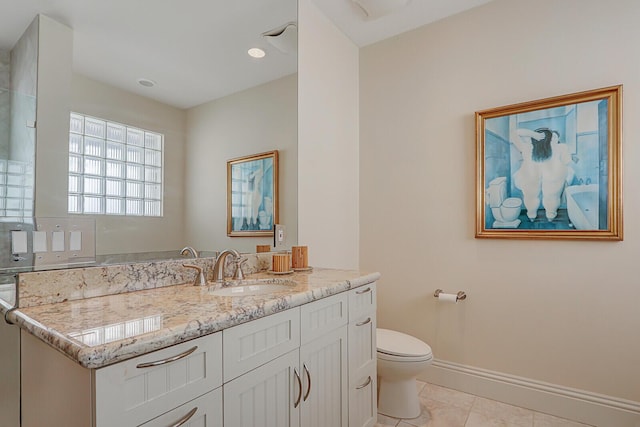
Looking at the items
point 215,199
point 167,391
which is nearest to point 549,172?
point 215,199

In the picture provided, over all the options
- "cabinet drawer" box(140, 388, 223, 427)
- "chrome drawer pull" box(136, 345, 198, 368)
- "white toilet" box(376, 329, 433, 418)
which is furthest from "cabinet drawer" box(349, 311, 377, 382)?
"chrome drawer pull" box(136, 345, 198, 368)

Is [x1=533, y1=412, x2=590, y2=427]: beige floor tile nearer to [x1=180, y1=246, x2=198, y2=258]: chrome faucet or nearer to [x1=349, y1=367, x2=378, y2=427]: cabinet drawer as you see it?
[x1=349, y1=367, x2=378, y2=427]: cabinet drawer

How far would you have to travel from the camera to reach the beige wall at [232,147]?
5.31ft

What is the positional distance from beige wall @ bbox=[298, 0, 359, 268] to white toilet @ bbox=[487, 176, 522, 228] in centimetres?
101

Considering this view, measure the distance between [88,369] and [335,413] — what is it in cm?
113

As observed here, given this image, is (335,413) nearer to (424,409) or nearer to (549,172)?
(424,409)

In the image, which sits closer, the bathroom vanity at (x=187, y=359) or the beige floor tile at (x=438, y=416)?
the bathroom vanity at (x=187, y=359)

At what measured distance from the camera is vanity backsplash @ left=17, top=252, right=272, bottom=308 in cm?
108

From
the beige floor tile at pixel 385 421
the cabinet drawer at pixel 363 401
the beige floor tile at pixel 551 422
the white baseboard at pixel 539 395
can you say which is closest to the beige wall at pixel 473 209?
the white baseboard at pixel 539 395

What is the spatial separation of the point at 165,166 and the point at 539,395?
2.46m

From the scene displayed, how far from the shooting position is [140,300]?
3.90 feet

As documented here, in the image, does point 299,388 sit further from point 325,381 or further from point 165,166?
point 165,166

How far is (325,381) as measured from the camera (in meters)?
1.46

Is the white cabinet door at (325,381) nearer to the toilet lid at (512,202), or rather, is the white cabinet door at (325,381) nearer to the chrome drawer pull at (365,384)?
the chrome drawer pull at (365,384)
